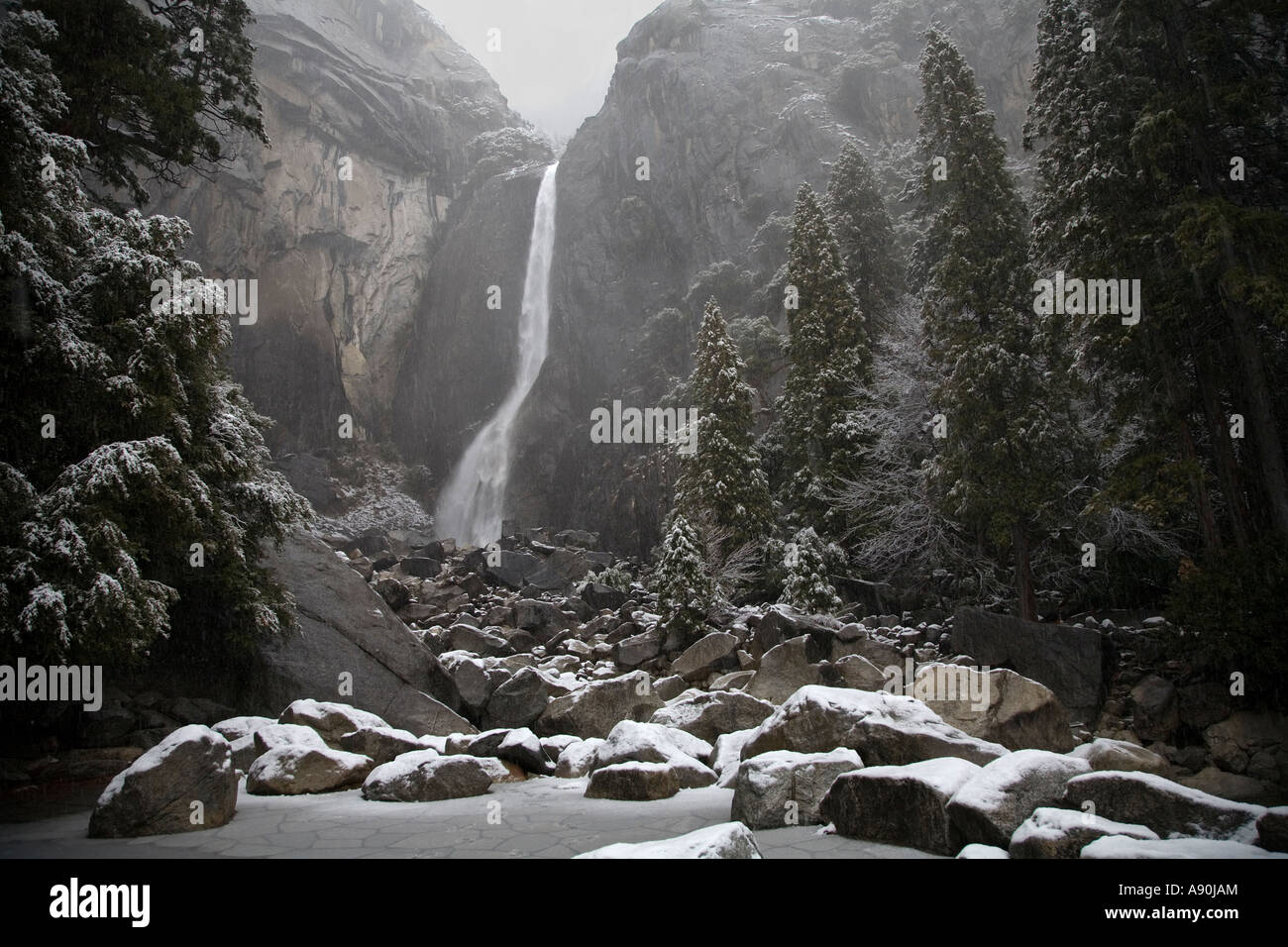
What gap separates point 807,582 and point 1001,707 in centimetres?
987

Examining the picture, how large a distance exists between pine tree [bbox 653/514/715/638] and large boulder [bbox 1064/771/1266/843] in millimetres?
13152

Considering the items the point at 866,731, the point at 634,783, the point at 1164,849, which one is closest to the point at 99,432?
the point at 634,783

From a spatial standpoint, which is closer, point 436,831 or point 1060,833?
point 1060,833

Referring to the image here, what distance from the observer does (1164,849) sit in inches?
127

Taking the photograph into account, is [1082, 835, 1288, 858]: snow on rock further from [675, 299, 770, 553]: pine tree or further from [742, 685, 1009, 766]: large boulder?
[675, 299, 770, 553]: pine tree

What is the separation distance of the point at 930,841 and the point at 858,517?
17738 mm

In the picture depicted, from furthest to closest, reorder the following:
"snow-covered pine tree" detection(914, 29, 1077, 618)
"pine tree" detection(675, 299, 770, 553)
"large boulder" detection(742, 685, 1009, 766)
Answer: "pine tree" detection(675, 299, 770, 553)
"snow-covered pine tree" detection(914, 29, 1077, 618)
"large boulder" detection(742, 685, 1009, 766)

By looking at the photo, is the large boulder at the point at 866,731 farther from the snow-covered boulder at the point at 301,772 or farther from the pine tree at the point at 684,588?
the pine tree at the point at 684,588

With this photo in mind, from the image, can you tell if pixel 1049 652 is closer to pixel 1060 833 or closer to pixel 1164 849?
pixel 1060 833

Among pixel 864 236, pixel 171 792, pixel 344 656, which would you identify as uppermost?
pixel 864 236

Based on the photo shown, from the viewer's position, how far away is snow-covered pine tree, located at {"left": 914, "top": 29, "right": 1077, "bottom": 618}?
16016 millimetres

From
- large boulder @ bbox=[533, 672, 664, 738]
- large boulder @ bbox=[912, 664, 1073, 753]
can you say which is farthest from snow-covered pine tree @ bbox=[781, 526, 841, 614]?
large boulder @ bbox=[912, 664, 1073, 753]

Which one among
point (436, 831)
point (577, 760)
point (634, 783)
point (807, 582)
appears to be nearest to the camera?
point (436, 831)
